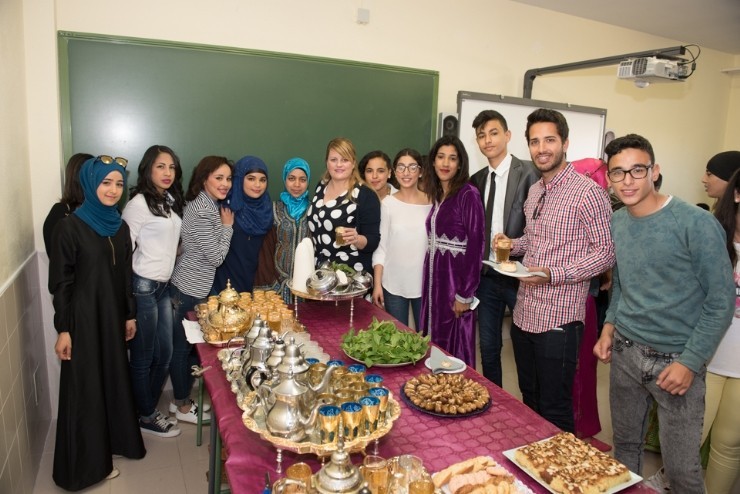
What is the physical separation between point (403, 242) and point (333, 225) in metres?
0.43

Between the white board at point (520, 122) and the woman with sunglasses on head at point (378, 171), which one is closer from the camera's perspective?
the woman with sunglasses on head at point (378, 171)

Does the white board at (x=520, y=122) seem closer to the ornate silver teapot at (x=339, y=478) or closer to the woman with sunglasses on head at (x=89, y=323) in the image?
the woman with sunglasses on head at (x=89, y=323)

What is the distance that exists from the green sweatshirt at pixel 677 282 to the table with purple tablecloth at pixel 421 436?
0.61 m

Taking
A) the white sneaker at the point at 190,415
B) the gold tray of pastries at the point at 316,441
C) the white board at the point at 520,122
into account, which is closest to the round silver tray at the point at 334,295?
the gold tray of pastries at the point at 316,441

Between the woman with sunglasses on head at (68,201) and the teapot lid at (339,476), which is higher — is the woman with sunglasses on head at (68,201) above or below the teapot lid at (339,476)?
above

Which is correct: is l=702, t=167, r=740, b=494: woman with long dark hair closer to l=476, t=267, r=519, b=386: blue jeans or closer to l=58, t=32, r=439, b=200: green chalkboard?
l=476, t=267, r=519, b=386: blue jeans

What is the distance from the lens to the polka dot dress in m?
2.93

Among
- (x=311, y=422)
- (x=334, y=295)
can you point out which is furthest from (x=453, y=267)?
(x=311, y=422)

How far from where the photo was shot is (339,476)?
107 centimetres

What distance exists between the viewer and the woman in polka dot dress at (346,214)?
2918mm

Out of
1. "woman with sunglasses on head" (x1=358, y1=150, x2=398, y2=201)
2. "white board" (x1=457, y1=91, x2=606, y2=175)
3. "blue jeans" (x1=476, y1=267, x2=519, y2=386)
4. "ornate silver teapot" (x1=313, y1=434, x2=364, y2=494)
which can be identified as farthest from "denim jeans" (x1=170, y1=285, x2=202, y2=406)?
"white board" (x1=457, y1=91, x2=606, y2=175)

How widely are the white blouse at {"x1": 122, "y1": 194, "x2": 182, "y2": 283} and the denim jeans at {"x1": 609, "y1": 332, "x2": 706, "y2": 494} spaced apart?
2.31m

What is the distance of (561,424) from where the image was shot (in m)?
2.28

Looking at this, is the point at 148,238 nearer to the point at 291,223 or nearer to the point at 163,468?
the point at 291,223
